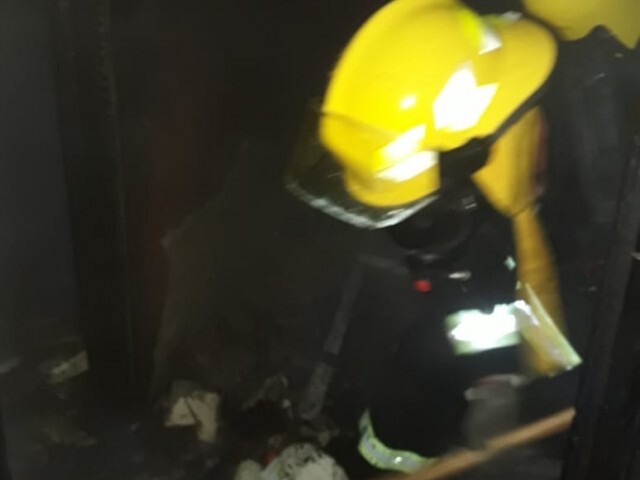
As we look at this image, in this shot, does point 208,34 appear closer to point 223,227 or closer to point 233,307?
point 223,227

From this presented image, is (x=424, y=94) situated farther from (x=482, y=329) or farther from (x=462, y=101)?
Result: (x=482, y=329)

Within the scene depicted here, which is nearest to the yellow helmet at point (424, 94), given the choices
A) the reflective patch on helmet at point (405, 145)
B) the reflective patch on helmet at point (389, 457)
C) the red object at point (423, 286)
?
the reflective patch on helmet at point (405, 145)

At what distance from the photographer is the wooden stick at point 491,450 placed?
3.70 ft

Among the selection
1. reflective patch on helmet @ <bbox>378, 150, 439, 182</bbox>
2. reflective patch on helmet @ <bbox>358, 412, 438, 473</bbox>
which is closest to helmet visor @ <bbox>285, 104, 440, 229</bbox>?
reflective patch on helmet @ <bbox>378, 150, 439, 182</bbox>

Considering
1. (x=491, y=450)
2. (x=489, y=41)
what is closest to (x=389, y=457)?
(x=491, y=450)

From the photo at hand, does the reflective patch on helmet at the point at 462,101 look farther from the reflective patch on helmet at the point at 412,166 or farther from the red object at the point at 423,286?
the red object at the point at 423,286

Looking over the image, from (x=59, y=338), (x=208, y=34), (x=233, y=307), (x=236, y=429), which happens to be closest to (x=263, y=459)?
(x=236, y=429)

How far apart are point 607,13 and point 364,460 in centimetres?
56

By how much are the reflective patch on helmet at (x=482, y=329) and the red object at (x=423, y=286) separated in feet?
0.12

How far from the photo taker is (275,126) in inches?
44.9

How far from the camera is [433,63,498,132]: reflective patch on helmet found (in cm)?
92

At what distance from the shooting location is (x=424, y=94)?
91 cm

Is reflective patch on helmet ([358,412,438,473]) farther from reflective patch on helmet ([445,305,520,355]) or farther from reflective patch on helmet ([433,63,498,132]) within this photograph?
reflective patch on helmet ([433,63,498,132])

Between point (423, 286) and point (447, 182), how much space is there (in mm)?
164
